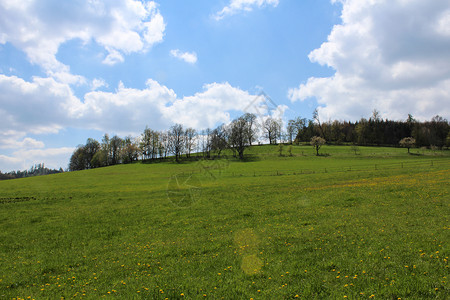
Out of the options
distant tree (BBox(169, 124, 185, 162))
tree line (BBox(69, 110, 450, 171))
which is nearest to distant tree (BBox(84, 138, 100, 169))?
tree line (BBox(69, 110, 450, 171))

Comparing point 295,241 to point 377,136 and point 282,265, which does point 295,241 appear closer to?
point 282,265

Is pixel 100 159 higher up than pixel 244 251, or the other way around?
pixel 100 159

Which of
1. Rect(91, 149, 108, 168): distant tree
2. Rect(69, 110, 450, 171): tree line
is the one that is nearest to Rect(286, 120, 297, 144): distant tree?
Rect(69, 110, 450, 171): tree line

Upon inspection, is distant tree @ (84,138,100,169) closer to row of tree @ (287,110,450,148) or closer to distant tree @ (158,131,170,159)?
distant tree @ (158,131,170,159)

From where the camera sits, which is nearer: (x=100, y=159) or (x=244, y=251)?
(x=244, y=251)

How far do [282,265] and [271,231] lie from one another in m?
4.54

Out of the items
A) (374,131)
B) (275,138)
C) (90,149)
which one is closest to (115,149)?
(90,149)

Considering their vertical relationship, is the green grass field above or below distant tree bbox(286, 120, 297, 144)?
below

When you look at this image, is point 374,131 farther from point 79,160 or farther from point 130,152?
point 79,160

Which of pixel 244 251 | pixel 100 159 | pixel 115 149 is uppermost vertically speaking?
pixel 115 149

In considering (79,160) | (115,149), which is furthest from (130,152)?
(79,160)

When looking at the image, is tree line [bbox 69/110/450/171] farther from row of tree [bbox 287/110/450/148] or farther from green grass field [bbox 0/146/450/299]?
green grass field [bbox 0/146/450/299]

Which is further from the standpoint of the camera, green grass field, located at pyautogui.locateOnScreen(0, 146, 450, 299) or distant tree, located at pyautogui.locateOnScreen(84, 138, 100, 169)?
distant tree, located at pyautogui.locateOnScreen(84, 138, 100, 169)

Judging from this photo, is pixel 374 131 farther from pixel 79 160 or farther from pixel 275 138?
pixel 79 160
